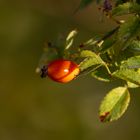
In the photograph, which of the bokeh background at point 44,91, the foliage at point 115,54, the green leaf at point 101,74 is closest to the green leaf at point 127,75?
the foliage at point 115,54

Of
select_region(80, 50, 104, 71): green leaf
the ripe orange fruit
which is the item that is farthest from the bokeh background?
select_region(80, 50, 104, 71): green leaf

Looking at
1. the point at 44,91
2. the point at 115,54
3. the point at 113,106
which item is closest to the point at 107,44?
the point at 115,54

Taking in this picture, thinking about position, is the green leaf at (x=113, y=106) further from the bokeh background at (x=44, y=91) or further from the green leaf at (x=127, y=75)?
the bokeh background at (x=44, y=91)

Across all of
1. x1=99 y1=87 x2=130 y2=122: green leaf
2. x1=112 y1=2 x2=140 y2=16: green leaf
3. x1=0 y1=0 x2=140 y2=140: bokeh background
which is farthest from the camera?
x1=0 y1=0 x2=140 y2=140: bokeh background

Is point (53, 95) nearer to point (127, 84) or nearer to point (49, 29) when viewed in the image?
point (49, 29)

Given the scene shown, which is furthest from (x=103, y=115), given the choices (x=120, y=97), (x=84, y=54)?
(x=84, y=54)

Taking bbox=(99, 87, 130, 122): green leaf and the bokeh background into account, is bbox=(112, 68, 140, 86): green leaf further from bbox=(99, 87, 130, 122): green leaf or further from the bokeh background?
the bokeh background
